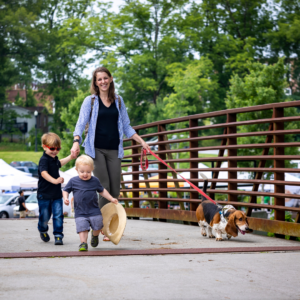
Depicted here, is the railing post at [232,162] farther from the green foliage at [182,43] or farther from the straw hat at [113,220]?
the green foliage at [182,43]

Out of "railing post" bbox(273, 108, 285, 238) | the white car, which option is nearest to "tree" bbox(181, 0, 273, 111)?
the white car

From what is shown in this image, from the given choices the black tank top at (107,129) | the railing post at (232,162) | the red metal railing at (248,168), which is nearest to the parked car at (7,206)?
the red metal railing at (248,168)

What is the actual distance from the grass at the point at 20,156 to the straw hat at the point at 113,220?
4989 centimetres

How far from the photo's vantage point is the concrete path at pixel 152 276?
9.36ft

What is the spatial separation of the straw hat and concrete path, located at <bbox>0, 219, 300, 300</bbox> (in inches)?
5.8

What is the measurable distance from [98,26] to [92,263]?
4363cm

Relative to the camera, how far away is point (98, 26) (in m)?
45.4

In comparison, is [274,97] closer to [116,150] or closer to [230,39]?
[116,150]

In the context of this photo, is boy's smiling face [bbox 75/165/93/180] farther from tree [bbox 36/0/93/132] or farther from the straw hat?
tree [bbox 36/0/93/132]

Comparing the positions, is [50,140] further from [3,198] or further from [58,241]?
[3,198]

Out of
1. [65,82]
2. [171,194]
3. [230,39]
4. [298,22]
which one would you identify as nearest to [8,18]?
[65,82]

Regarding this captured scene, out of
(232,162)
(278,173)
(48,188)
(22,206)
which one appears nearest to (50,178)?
(48,188)

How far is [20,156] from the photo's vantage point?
55969mm

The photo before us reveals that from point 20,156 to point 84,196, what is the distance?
5315 cm
